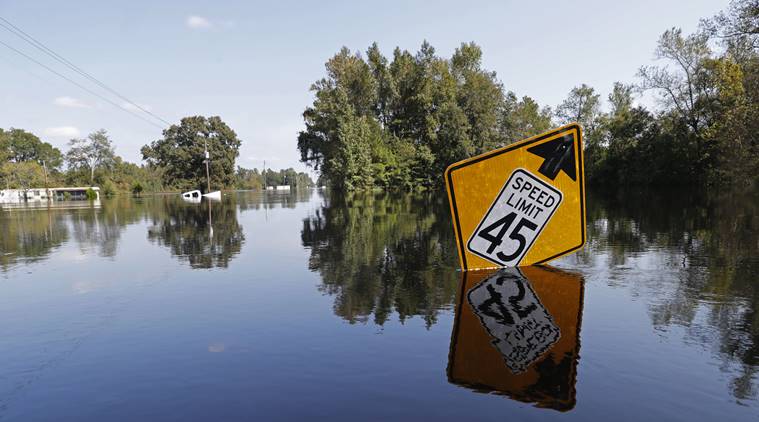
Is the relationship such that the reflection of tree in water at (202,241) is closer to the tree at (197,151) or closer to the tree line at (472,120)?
the tree line at (472,120)

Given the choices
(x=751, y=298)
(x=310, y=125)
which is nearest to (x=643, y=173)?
(x=310, y=125)

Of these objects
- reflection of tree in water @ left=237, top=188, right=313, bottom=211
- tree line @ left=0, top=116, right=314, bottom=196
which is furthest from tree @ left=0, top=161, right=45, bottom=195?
reflection of tree in water @ left=237, top=188, right=313, bottom=211

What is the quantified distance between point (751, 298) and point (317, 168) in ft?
255

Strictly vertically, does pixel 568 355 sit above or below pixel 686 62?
below

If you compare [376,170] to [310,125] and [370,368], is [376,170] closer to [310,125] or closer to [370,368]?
[310,125]

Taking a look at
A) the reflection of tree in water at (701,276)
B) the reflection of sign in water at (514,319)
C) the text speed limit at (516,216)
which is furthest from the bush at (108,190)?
the reflection of sign in water at (514,319)

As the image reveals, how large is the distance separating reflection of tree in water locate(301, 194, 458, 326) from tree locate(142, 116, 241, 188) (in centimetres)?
8130

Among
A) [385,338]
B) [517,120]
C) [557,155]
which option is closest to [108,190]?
[517,120]

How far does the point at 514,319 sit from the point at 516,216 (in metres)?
3.07

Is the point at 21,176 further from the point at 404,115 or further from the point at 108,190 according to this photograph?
the point at 404,115

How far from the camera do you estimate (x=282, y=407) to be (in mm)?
4121

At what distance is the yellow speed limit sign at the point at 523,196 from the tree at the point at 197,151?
89.7 metres

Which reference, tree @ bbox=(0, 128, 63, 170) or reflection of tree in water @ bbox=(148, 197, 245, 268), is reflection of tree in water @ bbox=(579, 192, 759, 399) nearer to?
reflection of tree in water @ bbox=(148, 197, 245, 268)

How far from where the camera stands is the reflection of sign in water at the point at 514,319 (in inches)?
205
